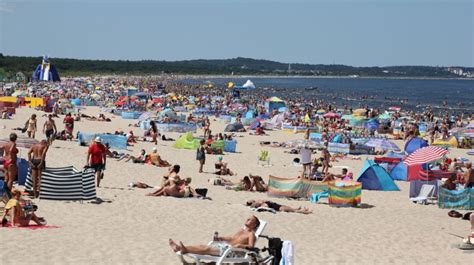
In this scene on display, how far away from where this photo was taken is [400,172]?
54.8ft

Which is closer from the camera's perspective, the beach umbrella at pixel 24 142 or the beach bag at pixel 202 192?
the beach bag at pixel 202 192

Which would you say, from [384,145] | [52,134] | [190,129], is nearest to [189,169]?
[52,134]

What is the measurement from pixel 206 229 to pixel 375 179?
603cm

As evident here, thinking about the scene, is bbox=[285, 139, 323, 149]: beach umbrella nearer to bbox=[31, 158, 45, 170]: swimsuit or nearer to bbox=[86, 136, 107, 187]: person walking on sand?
bbox=[86, 136, 107, 187]: person walking on sand

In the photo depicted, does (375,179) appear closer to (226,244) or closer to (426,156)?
(426,156)

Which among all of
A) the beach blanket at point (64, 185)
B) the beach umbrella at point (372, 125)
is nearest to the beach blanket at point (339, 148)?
the beach umbrella at point (372, 125)

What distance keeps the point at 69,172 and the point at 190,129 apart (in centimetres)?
1697

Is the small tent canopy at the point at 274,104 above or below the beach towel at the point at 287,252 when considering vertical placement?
below

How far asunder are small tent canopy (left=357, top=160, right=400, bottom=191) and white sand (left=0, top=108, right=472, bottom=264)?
33 cm

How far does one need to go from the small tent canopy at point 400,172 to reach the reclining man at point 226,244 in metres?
9.54

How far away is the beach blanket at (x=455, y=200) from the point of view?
1283 cm

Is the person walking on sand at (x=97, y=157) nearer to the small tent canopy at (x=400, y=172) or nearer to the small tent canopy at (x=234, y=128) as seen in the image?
the small tent canopy at (x=400, y=172)

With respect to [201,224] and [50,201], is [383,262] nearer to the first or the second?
[201,224]

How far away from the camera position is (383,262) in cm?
854
